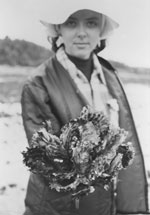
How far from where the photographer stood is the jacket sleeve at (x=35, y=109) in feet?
6.89

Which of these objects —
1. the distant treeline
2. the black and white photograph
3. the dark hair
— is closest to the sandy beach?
the black and white photograph

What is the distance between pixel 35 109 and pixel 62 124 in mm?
160

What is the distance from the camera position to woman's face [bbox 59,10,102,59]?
2.12m

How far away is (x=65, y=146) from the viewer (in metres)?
2.04

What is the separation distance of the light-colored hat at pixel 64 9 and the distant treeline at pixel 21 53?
107mm

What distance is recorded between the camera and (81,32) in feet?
6.97

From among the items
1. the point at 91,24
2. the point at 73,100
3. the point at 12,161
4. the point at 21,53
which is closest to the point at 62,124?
the point at 73,100

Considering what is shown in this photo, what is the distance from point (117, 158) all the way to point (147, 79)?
465mm

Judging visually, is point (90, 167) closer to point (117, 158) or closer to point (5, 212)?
point (117, 158)

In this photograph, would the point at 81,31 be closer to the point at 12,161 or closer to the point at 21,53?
the point at 21,53

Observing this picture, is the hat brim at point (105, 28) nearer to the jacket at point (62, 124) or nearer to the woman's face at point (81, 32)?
the woman's face at point (81, 32)

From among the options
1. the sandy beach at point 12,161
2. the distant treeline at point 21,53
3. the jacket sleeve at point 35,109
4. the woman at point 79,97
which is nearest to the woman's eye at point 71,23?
the woman at point 79,97

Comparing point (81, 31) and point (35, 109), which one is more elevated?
point (81, 31)

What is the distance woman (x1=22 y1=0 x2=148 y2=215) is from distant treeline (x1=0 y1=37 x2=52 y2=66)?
46 millimetres
